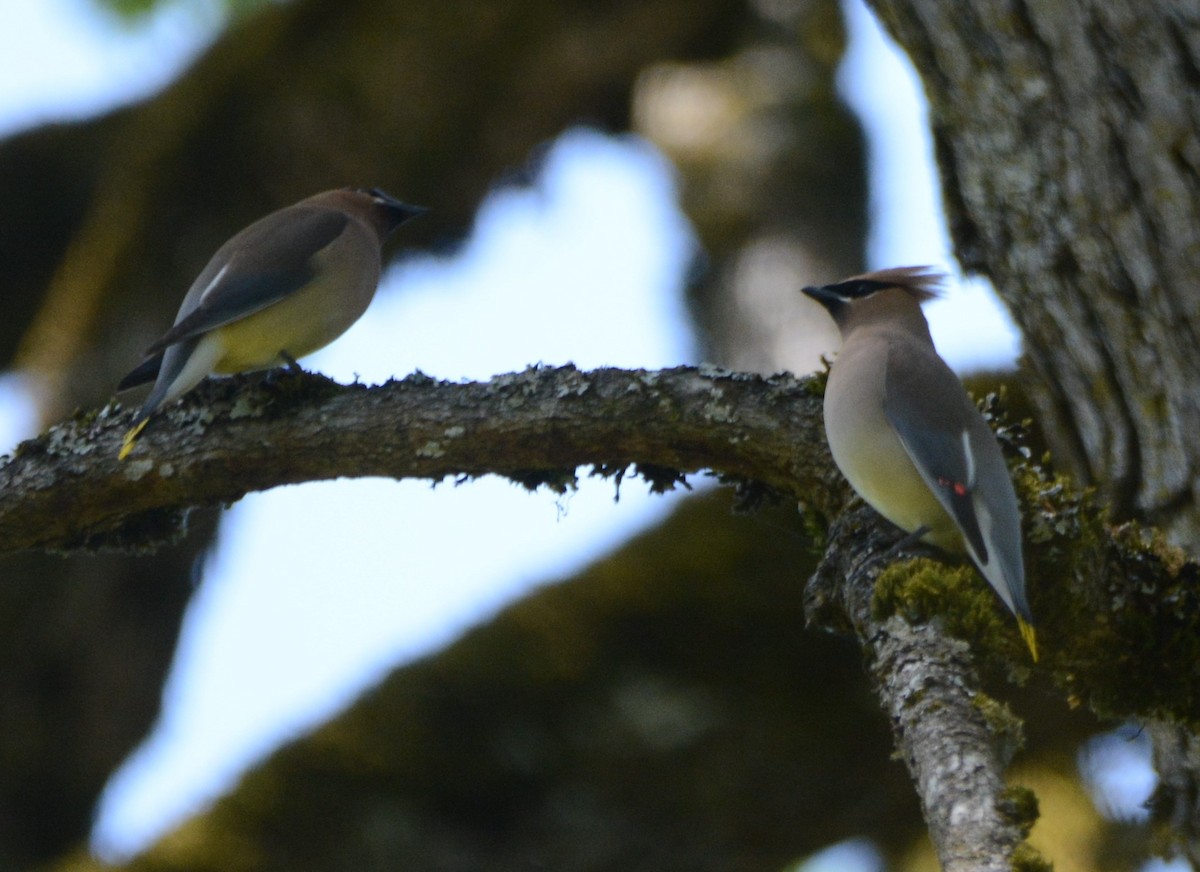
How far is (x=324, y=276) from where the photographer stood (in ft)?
14.9

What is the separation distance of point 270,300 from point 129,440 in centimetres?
95

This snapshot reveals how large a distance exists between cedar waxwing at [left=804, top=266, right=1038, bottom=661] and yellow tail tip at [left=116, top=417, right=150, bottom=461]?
1.66m

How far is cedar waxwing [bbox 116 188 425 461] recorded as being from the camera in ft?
13.7

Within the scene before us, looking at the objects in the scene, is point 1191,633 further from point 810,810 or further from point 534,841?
point 534,841

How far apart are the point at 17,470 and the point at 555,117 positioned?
4.58m

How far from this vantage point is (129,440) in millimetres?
3494

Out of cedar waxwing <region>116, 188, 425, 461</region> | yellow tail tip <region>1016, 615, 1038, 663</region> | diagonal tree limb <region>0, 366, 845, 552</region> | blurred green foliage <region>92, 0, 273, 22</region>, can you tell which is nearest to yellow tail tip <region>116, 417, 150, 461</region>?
diagonal tree limb <region>0, 366, 845, 552</region>

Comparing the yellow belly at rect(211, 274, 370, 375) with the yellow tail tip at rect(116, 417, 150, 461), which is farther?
the yellow belly at rect(211, 274, 370, 375)

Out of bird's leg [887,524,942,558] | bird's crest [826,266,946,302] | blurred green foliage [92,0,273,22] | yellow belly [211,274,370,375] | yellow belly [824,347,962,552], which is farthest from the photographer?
blurred green foliage [92,0,273,22]

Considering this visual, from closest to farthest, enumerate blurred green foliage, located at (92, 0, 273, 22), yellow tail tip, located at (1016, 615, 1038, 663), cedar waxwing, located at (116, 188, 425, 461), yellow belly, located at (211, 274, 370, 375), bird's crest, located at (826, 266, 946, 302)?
yellow tail tip, located at (1016, 615, 1038, 663) → cedar waxwing, located at (116, 188, 425, 461) → yellow belly, located at (211, 274, 370, 375) → bird's crest, located at (826, 266, 946, 302) → blurred green foliage, located at (92, 0, 273, 22)

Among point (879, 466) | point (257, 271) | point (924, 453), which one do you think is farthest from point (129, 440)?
point (924, 453)

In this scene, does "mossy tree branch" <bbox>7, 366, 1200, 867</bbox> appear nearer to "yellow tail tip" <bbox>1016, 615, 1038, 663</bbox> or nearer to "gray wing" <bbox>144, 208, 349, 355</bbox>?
"yellow tail tip" <bbox>1016, 615, 1038, 663</bbox>

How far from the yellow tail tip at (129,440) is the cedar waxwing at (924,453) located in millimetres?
1662

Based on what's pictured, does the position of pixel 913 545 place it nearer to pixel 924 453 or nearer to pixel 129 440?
pixel 924 453
